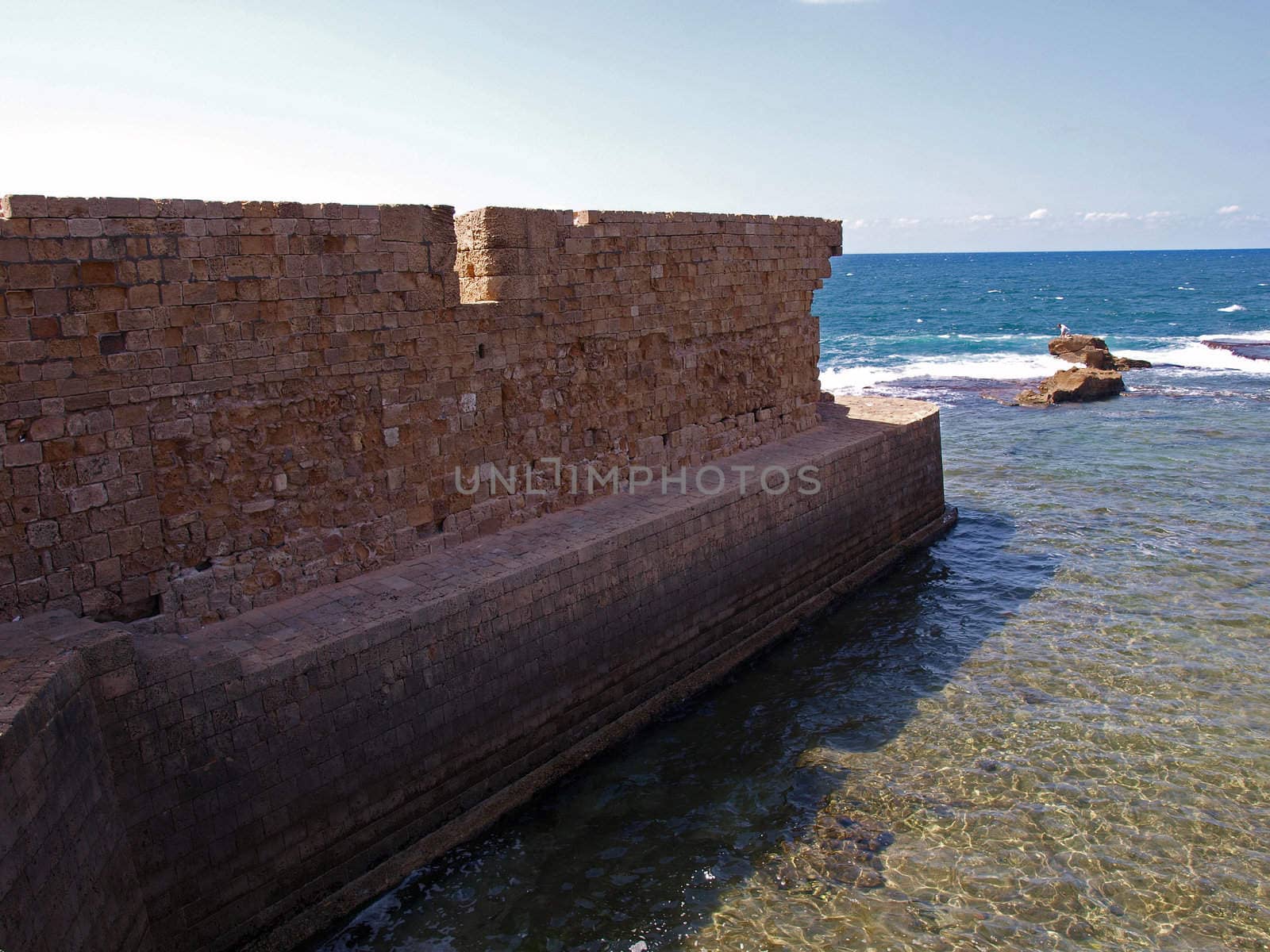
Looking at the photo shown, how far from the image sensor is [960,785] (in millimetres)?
7898

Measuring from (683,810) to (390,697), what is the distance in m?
2.64

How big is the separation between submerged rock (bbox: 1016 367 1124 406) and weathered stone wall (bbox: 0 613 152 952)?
24549mm

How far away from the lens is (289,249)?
706cm

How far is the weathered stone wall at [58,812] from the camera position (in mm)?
4395

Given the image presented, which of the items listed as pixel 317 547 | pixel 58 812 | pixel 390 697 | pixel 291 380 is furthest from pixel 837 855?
pixel 291 380

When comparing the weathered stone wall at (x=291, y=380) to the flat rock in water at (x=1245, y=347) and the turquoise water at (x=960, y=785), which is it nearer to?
the turquoise water at (x=960, y=785)

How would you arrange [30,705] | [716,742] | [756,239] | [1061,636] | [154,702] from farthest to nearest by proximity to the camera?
[756,239] < [1061,636] < [716,742] < [154,702] < [30,705]

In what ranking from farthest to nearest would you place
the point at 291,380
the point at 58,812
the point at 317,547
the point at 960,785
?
the point at 960,785, the point at 317,547, the point at 291,380, the point at 58,812

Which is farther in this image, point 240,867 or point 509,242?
point 509,242

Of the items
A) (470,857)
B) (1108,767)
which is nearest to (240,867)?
(470,857)

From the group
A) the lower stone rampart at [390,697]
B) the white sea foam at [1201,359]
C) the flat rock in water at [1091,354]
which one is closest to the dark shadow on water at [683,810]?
the lower stone rampart at [390,697]

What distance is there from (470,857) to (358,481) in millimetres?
3190

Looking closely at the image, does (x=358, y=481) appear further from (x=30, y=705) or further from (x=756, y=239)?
(x=756, y=239)

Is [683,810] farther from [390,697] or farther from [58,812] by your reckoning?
[58,812]
